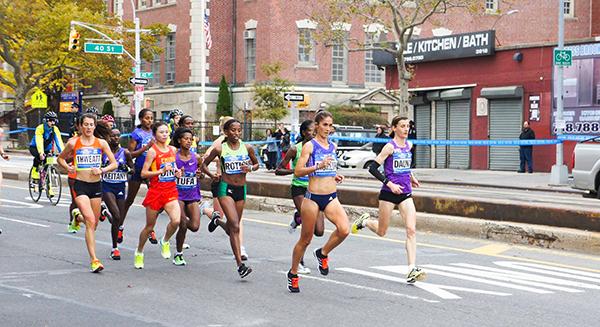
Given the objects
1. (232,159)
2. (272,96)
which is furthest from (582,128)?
A: (232,159)

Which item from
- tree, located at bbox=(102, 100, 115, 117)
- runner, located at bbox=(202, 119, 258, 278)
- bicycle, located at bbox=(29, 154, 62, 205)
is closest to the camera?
runner, located at bbox=(202, 119, 258, 278)

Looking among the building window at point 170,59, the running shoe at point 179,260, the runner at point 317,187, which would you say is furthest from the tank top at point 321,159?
the building window at point 170,59

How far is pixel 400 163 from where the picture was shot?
11055 mm

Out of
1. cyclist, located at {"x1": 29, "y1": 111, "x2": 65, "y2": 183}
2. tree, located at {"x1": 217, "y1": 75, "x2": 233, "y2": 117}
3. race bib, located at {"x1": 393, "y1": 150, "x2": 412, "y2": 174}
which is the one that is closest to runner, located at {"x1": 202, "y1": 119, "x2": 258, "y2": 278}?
race bib, located at {"x1": 393, "y1": 150, "x2": 412, "y2": 174}

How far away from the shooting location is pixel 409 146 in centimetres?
1124

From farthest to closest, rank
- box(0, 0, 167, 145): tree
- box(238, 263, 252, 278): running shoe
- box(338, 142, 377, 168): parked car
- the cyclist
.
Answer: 1. box(0, 0, 167, 145): tree
2. box(338, 142, 377, 168): parked car
3. the cyclist
4. box(238, 263, 252, 278): running shoe

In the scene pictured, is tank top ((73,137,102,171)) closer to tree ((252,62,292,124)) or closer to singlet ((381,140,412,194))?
singlet ((381,140,412,194))

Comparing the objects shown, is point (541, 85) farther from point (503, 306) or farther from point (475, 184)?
point (503, 306)

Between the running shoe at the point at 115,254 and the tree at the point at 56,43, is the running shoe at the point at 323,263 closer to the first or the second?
the running shoe at the point at 115,254

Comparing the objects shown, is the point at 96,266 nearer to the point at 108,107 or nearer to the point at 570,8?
the point at 570,8

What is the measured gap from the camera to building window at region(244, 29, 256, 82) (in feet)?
176

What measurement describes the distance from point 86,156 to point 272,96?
37.7 meters

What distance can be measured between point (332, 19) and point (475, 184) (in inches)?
371

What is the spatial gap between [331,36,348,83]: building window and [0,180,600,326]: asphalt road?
39.1 metres
